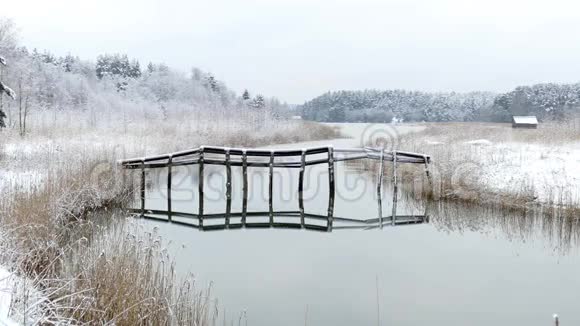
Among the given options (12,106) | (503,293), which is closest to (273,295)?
(503,293)

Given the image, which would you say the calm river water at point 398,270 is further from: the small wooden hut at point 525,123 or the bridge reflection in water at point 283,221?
the small wooden hut at point 525,123

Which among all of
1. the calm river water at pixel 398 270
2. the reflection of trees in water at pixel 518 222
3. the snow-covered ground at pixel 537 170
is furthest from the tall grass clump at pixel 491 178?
the calm river water at pixel 398 270

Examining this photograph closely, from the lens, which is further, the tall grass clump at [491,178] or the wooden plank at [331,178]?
the wooden plank at [331,178]

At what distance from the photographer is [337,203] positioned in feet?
42.1

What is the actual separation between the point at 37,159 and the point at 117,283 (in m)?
8.36

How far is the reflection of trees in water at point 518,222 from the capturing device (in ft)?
29.5

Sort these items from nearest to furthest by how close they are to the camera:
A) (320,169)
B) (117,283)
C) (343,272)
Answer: (117,283)
(343,272)
(320,169)

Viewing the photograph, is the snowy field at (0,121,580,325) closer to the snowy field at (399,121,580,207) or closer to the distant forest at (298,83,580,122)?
the snowy field at (399,121,580,207)

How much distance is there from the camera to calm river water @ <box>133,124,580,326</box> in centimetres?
579

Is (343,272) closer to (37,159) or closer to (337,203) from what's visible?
(337,203)

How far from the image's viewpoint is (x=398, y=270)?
7.35m

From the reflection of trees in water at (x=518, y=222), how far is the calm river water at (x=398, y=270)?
0.02m

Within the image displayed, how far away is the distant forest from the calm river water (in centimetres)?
5965

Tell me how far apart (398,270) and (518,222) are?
160 inches
